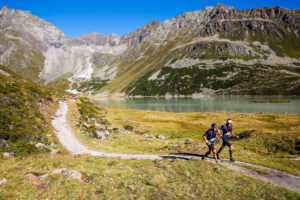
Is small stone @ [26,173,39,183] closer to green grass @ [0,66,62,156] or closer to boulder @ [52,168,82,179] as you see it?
boulder @ [52,168,82,179]

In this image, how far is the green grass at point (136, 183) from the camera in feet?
35.8

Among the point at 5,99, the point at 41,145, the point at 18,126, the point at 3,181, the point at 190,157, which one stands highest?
the point at 5,99

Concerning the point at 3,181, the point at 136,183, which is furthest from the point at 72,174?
the point at 136,183

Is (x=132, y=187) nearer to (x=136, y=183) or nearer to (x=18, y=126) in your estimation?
(x=136, y=183)

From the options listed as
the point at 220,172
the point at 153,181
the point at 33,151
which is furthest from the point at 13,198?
the point at 220,172

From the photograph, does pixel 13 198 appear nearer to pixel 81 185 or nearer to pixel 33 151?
pixel 81 185

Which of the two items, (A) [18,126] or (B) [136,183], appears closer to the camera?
(B) [136,183]

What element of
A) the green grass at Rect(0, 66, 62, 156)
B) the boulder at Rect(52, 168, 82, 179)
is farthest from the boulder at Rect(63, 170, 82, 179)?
the green grass at Rect(0, 66, 62, 156)

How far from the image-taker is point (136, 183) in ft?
42.9

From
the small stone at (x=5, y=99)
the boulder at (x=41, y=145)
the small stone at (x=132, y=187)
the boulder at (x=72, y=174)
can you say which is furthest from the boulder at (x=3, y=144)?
the small stone at (x=132, y=187)

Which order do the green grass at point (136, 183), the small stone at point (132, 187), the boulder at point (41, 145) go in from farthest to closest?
the boulder at point (41, 145) < the small stone at point (132, 187) < the green grass at point (136, 183)

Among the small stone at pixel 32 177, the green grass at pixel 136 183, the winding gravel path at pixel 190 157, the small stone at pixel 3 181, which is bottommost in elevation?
the winding gravel path at pixel 190 157

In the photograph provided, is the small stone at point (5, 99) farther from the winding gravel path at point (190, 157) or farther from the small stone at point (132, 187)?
the small stone at point (132, 187)

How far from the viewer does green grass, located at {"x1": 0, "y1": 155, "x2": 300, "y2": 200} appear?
10922mm
